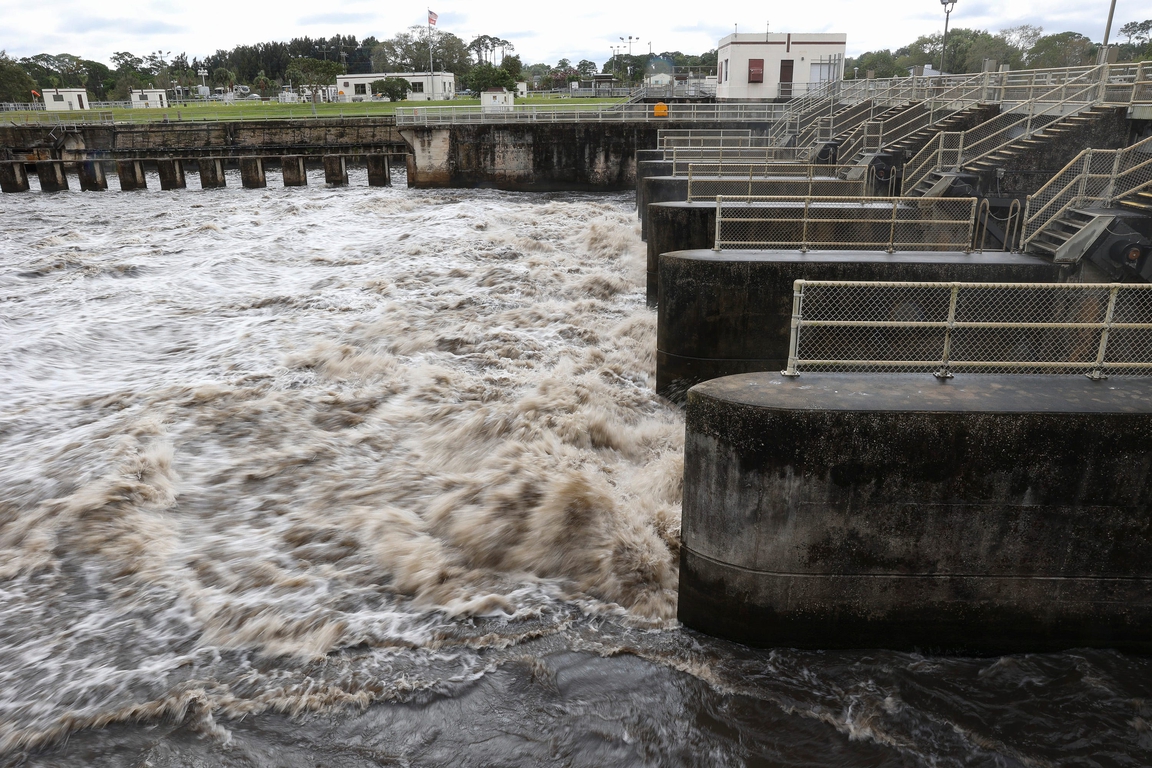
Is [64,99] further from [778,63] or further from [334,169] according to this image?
[778,63]

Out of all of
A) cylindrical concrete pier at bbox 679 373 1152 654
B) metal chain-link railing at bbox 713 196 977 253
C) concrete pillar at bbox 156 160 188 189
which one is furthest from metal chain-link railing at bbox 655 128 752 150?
cylindrical concrete pier at bbox 679 373 1152 654

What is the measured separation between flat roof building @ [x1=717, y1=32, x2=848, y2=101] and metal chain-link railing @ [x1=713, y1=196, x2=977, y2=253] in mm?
43821

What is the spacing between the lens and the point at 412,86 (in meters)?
108

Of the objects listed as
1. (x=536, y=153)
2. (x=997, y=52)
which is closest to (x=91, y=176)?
(x=536, y=153)

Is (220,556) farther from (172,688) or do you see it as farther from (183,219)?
(183,219)

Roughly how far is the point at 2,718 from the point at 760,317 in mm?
9898

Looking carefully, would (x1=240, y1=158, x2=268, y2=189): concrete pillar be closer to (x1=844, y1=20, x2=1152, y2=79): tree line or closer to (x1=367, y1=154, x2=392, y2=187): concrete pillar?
(x1=367, y1=154, x2=392, y2=187): concrete pillar

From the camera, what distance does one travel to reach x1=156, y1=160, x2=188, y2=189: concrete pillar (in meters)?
44.4

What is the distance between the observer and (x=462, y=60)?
149 m

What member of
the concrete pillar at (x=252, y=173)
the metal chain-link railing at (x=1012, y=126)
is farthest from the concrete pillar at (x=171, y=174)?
the metal chain-link railing at (x=1012, y=126)

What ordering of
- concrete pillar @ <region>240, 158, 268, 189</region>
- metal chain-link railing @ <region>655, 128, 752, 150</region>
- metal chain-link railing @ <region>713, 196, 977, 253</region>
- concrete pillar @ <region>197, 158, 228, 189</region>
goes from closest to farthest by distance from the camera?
metal chain-link railing @ <region>713, 196, 977, 253</region>, metal chain-link railing @ <region>655, 128, 752, 150</region>, concrete pillar @ <region>240, 158, 268, 189</region>, concrete pillar @ <region>197, 158, 228, 189</region>

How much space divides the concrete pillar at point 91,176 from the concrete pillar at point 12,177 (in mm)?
2912

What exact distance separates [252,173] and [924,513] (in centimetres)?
4519

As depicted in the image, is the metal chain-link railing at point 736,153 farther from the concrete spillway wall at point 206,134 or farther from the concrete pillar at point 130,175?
the concrete pillar at point 130,175
